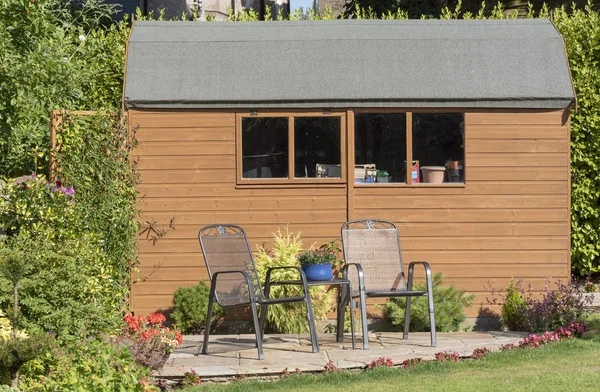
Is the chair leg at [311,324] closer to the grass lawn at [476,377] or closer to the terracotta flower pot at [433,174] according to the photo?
the grass lawn at [476,377]

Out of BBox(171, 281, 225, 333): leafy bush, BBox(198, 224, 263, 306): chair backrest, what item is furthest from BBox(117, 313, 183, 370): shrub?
BBox(171, 281, 225, 333): leafy bush

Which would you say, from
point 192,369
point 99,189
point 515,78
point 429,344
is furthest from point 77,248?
point 515,78

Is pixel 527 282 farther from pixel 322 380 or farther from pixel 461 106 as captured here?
pixel 322 380

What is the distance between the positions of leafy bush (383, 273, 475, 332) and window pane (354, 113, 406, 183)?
1214 millimetres

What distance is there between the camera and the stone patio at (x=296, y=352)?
7.12 metres

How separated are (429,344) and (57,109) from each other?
4.13m

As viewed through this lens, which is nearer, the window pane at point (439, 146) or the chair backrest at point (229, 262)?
the chair backrest at point (229, 262)

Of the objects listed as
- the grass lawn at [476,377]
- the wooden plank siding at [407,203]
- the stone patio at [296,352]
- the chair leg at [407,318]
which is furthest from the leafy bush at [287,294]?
the grass lawn at [476,377]

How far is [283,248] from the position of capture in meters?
9.06

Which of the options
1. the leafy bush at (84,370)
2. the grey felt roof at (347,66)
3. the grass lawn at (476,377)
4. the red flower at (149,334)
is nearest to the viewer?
the leafy bush at (84,370)

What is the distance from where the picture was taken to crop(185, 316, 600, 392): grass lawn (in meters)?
6.51

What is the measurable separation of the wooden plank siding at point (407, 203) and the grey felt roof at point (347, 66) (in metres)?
0.21

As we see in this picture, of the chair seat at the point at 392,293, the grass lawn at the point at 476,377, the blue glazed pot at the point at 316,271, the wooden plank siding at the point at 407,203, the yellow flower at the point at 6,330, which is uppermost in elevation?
the wooden plank siding at the point at 407,203

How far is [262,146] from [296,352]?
2418 millimetres
